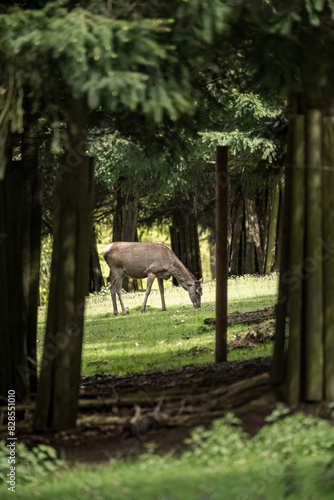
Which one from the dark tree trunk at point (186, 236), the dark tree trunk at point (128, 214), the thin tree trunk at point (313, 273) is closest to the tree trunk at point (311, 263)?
the thin tree trunk at point (313, 273)

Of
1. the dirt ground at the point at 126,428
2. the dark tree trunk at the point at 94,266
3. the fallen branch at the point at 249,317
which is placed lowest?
the dirt ground at the point at 126,428

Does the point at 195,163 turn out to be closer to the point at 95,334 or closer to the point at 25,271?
the point at 95,334

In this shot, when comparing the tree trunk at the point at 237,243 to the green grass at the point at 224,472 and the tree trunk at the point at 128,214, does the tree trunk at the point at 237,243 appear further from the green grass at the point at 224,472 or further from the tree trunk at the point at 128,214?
the green grass at the point at 224,472

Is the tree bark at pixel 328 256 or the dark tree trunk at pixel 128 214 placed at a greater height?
the dark tree trunk at pixel 128 214

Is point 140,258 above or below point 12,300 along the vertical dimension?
above

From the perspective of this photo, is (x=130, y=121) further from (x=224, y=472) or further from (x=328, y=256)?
(x=224, y=472)

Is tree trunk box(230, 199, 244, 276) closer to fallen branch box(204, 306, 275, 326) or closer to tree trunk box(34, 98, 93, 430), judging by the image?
fallen branch box(204, 306, 275, 326)

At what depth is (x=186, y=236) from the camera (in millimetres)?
33188

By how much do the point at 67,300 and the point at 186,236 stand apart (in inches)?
991

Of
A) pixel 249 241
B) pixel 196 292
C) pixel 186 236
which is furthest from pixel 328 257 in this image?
pixel 186 236

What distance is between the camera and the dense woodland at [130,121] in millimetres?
6848

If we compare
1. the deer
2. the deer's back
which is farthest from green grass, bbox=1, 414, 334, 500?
the deer's back

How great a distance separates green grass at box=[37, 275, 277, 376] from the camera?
1334 cm

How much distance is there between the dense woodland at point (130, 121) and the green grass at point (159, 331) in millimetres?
3477
